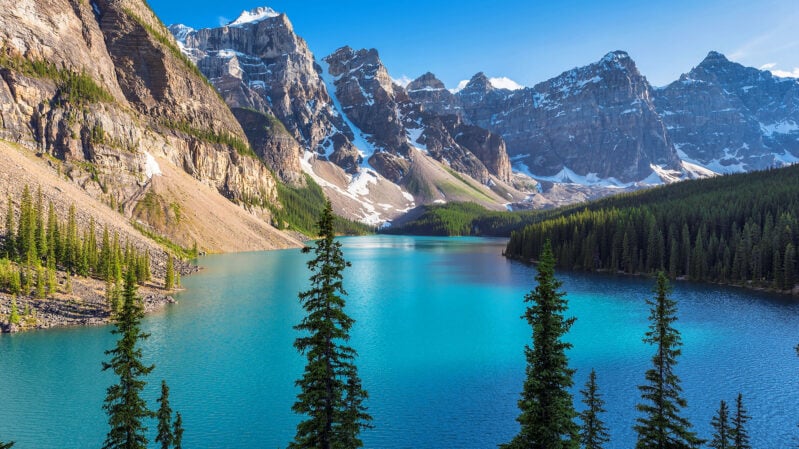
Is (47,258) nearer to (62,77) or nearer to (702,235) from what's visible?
(62,77)

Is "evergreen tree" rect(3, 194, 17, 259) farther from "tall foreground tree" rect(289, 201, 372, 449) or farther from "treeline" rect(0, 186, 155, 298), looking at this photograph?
"tall foreground tree" rect(289, 201, 372, 449)

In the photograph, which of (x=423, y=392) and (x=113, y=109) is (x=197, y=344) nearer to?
(x=423, y=392)

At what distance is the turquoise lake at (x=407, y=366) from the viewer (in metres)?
29.5

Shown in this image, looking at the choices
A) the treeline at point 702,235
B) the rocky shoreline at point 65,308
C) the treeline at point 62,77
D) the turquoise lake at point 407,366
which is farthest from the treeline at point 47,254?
the treeline at point 702,235

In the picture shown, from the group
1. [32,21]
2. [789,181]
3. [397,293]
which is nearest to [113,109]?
[32,21]

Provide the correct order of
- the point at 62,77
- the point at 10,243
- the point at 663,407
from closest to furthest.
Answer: the point at 663,407, the point at 10,243, the point at 62,77

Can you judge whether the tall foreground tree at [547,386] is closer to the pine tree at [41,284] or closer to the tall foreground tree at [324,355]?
the tall foreground tree at [324,355]

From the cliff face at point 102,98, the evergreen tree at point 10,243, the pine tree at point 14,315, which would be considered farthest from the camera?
the cliff face at point 102,98

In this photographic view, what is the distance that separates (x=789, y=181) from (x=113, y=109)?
7209 inches

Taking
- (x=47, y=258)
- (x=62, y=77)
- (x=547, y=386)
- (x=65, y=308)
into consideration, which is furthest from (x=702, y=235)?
(x=62, y=77)

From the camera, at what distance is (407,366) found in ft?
137

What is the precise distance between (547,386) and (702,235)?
347ft

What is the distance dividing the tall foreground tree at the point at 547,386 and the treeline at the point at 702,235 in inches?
3380

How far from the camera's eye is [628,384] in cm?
3728
